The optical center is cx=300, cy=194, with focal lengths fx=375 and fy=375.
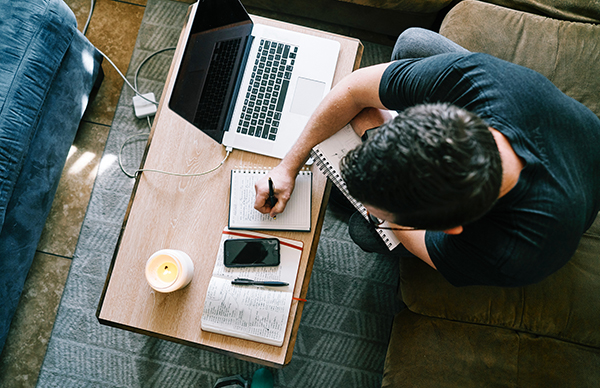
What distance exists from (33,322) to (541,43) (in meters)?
2.35

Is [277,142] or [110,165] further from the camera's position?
[110,165]

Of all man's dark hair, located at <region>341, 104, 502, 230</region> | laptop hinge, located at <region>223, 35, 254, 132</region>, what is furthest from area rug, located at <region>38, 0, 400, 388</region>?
man's dark hair, located at <region>341, 104, 502, 230</region>

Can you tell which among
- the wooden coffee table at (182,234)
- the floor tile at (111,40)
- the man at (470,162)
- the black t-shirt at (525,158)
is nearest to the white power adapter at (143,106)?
the floor tile at (111,40)

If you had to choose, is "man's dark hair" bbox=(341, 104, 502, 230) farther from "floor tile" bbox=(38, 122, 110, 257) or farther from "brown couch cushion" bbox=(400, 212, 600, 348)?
"floor tile" bbox=(38, 122, 110, 257)

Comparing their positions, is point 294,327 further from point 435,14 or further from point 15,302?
point 435,14

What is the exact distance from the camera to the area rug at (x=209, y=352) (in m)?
1.58

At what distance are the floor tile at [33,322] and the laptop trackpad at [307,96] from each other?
1.29 meters

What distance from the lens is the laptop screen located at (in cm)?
107

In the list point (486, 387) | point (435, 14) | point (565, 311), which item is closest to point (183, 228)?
point (486, 387)

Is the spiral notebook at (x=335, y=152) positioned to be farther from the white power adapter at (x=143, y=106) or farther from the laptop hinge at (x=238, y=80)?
the white power adapter at (x=143, y=106)

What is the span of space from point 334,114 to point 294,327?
0.59 meters

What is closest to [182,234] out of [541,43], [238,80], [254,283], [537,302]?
[254,283]

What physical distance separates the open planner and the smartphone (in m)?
0.02

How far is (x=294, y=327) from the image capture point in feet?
3.37
